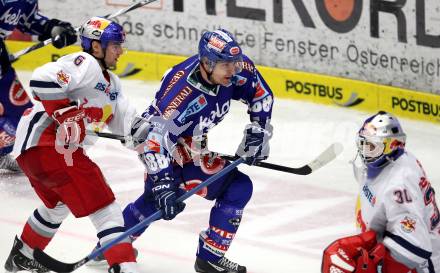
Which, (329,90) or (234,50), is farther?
(329,90)

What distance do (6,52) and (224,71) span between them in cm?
258

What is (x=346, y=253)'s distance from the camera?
4887mm

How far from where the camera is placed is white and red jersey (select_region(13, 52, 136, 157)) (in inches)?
219

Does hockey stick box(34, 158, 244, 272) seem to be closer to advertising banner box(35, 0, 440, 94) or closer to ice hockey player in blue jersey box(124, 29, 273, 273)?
ice hockey player in blue jersey box(124, 29, 273, 273)

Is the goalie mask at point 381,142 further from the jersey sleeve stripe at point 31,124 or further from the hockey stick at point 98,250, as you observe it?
the jersey sleeve stripe at point 31,124

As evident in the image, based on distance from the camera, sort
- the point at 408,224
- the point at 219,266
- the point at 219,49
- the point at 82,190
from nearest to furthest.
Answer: the point at 408,224 → the point at 82,190 → the point at 219,49 → the point at 219,266

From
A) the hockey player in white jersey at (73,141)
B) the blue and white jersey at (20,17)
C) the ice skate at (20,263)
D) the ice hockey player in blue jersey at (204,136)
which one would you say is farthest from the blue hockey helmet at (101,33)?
the blue and white jersey at (20,17)

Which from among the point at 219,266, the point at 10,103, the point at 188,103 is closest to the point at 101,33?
the point at 188,103

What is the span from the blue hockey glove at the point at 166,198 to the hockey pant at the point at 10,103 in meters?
2.35

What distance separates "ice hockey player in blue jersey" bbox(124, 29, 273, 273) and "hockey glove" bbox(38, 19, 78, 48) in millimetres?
1897

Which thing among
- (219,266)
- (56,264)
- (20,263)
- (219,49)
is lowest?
(219,266)

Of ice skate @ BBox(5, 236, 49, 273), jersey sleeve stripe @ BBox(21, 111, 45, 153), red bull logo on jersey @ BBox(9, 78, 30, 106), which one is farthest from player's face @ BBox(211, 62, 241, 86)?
red bull logo on jersey @ BBox(9, 78, 30, 106)

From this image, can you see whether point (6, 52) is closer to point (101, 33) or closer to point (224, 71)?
point (101, 33)

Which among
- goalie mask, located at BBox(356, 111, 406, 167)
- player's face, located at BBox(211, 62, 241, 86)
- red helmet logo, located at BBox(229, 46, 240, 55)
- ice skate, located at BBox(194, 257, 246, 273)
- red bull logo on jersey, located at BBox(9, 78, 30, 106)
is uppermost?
red helmet logo, located at BBox(229, 46, 240, 55)
